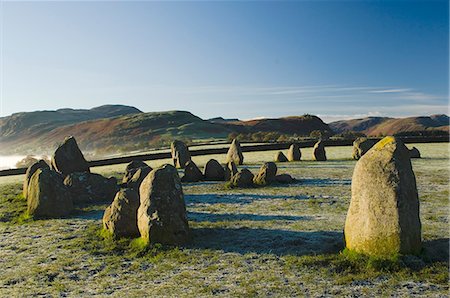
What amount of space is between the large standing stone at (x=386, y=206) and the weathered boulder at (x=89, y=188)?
1481 centimetres

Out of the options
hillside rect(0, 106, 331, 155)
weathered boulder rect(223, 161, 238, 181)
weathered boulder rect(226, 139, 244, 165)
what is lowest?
weathered boulder rect(223, 161, 238, 181)

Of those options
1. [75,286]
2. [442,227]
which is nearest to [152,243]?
[75,286]

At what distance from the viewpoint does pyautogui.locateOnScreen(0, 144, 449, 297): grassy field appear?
32.0 ft

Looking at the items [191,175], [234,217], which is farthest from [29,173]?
[234,217]

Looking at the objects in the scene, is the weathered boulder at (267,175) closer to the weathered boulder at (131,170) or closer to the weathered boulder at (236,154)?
the weathered boulder at (131,170)

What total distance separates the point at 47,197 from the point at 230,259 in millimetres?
10217

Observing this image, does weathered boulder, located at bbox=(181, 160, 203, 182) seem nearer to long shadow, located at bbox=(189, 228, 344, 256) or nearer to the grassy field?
the grassy field

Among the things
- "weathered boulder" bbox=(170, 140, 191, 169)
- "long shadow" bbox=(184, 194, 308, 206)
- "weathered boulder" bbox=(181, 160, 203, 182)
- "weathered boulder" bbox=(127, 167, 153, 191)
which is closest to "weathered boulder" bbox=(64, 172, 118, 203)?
"weathered boulder" bbox=(127, 167, 153, 191)

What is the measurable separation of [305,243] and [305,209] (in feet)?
16.9

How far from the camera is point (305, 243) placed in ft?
41.7

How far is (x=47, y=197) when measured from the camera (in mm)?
18031

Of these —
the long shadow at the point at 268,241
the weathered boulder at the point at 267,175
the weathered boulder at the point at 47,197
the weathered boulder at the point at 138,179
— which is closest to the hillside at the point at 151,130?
the weathered boulder at the point at 267,175

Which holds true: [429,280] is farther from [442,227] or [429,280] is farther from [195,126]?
[195,126]

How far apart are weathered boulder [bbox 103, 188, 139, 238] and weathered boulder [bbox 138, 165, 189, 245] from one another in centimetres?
77
